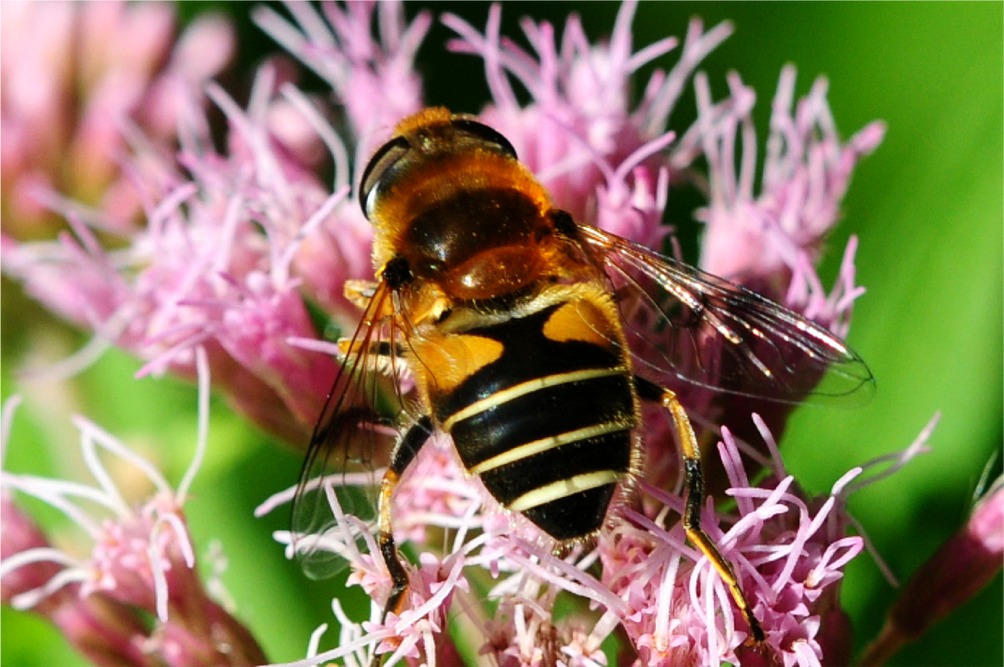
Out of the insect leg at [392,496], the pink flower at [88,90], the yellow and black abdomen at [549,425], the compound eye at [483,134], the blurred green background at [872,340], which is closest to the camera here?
the yellow and black abdomen at [549,425]

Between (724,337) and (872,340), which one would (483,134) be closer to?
(724,337)

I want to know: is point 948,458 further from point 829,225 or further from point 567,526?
point 567,526

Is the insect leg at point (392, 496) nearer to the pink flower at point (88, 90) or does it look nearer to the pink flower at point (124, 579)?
the pink flower at point (124, 579)

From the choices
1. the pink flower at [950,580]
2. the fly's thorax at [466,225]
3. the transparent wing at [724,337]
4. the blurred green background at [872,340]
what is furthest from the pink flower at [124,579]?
the pink flower at [950,580]

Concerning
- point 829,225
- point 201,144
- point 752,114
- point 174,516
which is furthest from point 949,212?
point 201,144

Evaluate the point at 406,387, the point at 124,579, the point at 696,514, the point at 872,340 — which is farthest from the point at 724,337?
the point at 124,579
